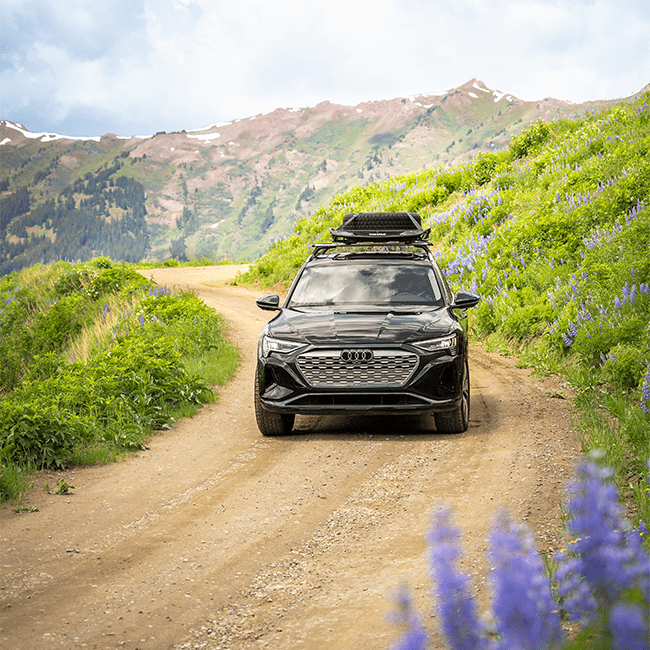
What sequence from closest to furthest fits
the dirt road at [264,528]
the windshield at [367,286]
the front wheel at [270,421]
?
the dirt road at [264,528] < the front wheel at [270,421] < the windshield at [367,286]

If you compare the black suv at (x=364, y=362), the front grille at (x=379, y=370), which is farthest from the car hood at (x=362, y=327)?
the front grille at (x=379, y=370)

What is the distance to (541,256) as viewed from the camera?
13914 millimetres

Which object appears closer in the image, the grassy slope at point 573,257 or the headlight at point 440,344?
the headlight at point 440,344

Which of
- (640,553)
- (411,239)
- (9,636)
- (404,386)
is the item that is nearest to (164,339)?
(411,239)

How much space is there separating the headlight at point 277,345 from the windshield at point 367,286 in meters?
1.02

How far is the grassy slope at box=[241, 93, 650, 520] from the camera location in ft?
25.7

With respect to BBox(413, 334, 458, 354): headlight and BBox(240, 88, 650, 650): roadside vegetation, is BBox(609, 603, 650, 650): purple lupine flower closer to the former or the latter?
BBox(240, 88, 650, 650): roadside vegetation

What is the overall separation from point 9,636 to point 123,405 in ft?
16.3

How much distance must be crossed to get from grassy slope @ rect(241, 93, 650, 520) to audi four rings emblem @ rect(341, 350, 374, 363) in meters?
2.19

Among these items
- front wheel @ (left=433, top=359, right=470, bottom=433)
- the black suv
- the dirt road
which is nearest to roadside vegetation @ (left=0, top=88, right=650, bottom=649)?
the dirt road

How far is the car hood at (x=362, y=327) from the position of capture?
706 cm

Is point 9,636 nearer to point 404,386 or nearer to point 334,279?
point 404,386

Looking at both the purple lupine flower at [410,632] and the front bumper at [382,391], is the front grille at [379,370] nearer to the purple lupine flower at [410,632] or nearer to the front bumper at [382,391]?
the front bumper at [382,391]

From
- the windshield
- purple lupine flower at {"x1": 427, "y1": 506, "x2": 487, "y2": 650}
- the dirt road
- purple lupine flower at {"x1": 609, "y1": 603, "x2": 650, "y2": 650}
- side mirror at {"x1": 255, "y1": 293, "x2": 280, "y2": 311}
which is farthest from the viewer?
the windshield
